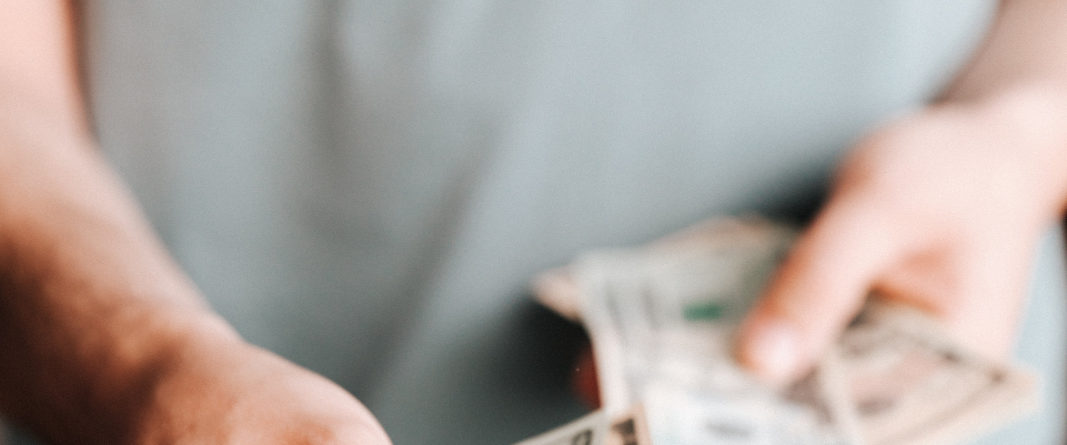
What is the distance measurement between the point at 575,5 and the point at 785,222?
0.21 metres

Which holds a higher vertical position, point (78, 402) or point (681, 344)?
point (681, 344)

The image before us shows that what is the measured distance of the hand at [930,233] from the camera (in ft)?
1.33

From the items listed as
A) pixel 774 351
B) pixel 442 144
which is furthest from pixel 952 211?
pixel 442 144

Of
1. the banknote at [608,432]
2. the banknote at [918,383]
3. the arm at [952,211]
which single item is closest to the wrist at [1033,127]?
the arm at [952,211]

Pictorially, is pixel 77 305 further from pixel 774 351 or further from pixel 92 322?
pixel 774 351

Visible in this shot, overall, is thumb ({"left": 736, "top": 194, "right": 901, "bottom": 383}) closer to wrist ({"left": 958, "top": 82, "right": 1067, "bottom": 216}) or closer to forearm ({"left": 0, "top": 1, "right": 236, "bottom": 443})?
wrist ({"left": 958, "top": 82, "right": 1067, "bottom": 216})

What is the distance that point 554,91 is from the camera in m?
0.41

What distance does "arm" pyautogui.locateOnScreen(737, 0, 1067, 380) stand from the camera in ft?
1.33

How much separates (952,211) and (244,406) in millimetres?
403

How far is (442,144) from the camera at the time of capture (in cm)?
40

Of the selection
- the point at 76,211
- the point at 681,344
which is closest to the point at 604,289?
the point at 681,344

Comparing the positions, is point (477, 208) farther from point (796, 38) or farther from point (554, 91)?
point (796, 38)

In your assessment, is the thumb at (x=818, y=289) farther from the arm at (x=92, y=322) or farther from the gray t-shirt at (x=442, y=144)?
the arm at (x=92, y=322)

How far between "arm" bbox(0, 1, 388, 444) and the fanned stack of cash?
0.16 metres
